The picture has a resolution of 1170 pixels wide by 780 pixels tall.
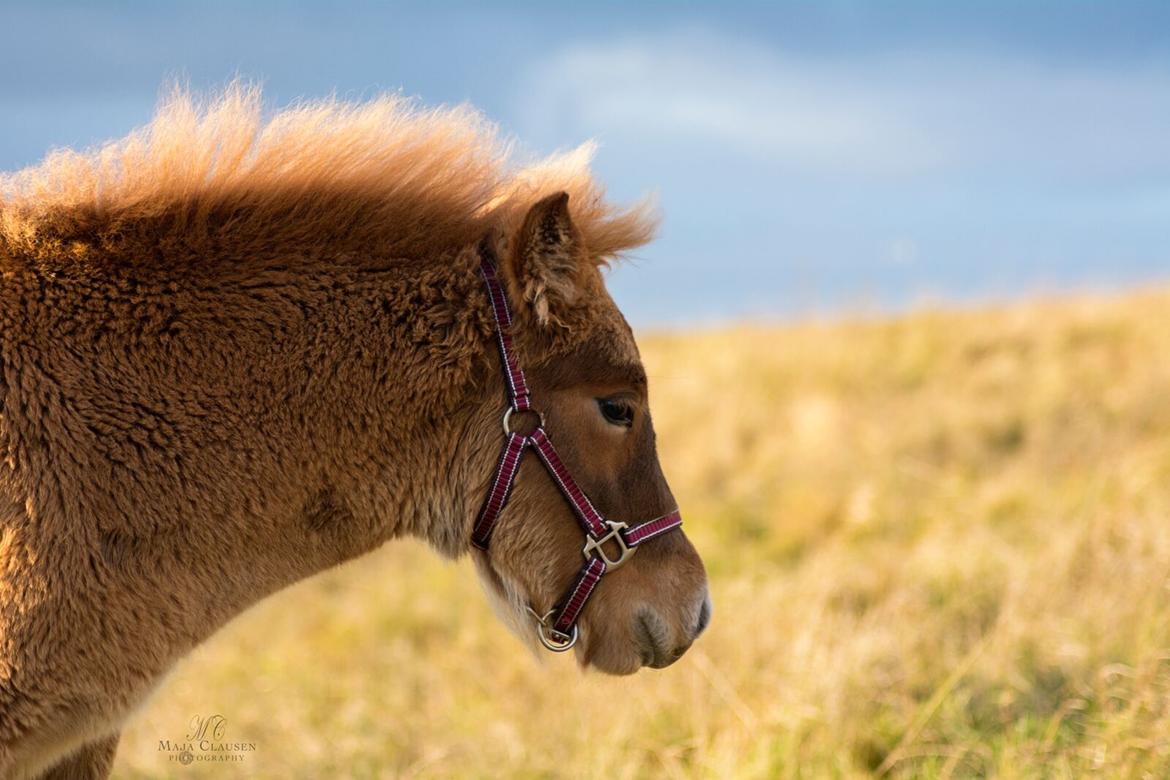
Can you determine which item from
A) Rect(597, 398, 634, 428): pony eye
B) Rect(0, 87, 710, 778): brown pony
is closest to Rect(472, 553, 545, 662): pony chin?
Rect(0, 87, 710, 778): brown pony

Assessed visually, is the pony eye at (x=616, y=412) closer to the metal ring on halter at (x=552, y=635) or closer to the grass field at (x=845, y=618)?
the metal ring on halter at (x=552, y=635)

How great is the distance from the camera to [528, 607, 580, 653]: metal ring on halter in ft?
10.6

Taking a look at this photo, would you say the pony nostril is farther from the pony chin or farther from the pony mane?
the pony mane

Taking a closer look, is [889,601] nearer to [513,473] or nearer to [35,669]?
[513,473]

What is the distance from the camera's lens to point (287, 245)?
9.84 feet

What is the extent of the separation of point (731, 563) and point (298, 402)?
5512mm

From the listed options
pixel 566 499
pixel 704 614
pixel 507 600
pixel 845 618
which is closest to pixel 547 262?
pixel 566 499

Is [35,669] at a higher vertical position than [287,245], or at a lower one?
lower

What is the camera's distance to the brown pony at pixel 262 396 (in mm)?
2699

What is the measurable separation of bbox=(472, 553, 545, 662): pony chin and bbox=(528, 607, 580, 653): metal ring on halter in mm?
25

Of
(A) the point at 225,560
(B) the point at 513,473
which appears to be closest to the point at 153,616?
(A) the point at 225,560

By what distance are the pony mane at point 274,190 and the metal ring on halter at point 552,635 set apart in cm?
113

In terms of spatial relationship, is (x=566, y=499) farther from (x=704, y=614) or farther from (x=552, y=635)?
(x=704, y=614)

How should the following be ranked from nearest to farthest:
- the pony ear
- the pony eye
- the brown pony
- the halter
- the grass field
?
1. the brown pony
2. the pony ear
3. the halter
4. the pony eye
5. the grass field
